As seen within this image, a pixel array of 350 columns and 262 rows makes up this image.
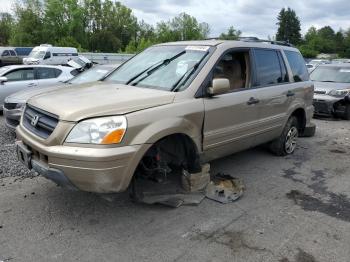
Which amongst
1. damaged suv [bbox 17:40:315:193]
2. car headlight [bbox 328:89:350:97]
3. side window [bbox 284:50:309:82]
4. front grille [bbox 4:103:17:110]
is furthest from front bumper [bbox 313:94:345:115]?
front grille [bbox 4:103:17:110]

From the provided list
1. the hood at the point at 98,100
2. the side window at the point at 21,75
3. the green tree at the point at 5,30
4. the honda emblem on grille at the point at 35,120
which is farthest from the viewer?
the green tree at the point at 5,30

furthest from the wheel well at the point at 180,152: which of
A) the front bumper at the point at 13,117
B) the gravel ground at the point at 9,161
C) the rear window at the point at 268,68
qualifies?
the front bumper at the point at 13,117

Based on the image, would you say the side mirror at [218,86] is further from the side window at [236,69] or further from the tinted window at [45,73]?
the tinted window at [45,73]

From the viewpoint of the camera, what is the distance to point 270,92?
5.38 metres

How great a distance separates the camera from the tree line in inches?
2254

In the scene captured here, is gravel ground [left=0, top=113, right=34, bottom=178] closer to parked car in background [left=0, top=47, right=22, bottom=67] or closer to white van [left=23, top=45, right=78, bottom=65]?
white van [left=23, top=45, right=78, bottom=65]

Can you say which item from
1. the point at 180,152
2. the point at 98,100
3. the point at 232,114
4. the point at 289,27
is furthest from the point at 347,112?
the point at 289,27

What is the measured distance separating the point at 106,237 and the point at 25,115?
1.69m

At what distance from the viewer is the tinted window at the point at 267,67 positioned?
527 cm

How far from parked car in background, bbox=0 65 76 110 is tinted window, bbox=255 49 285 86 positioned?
6.86m

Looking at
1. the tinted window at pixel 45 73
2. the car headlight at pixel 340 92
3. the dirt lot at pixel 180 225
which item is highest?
the tinted window at pixel 45 73

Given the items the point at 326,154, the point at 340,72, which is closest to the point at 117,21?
the point at 340,72

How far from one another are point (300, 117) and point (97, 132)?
4.46 m

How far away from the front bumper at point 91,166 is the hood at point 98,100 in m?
0.33
